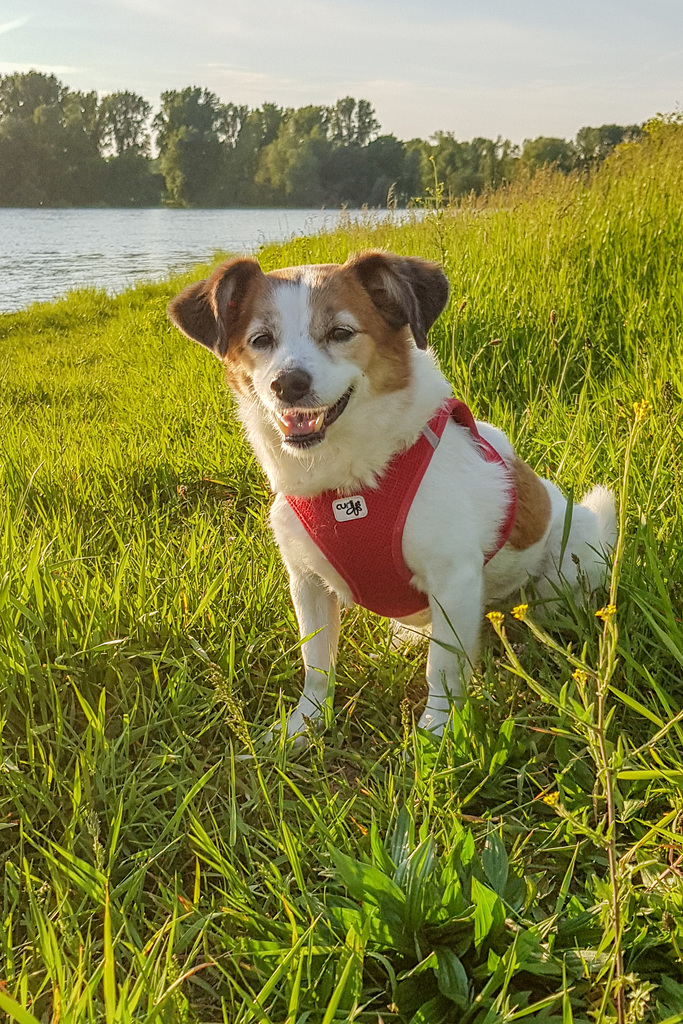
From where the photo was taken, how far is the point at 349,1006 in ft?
4.62

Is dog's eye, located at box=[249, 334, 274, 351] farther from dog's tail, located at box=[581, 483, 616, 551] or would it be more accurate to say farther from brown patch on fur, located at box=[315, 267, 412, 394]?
A: dog's tail, located at box=[581, 483, 616, 551]

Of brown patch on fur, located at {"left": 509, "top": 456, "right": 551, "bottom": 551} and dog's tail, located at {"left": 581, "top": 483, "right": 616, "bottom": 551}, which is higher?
brown patch on fur, located at {"left": 509, "top": 456, "right": 551, "bottom": 551}

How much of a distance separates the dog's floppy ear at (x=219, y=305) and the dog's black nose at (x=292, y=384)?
42cm

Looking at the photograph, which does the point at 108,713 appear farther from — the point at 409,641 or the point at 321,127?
the point at 321,127

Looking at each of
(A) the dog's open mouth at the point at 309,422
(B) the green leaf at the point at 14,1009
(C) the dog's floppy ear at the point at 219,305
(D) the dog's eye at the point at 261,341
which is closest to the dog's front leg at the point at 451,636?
(A) the dog's open mouth at the point at 309,422

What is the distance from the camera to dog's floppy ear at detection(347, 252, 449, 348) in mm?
2307

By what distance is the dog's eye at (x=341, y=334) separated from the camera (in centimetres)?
227

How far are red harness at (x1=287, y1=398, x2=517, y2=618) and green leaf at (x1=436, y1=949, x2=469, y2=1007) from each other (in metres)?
1.06

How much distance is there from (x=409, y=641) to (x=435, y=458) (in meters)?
0.78

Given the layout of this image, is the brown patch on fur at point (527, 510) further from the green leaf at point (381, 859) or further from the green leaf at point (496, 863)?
the green leaf at point (381, 859)

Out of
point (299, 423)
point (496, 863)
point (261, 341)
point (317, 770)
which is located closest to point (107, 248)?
point (261, 341)

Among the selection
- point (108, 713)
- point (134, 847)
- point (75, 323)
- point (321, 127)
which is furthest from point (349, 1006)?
point (321, 127)

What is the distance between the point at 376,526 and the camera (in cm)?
221

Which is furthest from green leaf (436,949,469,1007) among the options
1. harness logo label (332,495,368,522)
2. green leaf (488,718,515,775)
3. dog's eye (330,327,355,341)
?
dog's eye (330,327,355,341)
